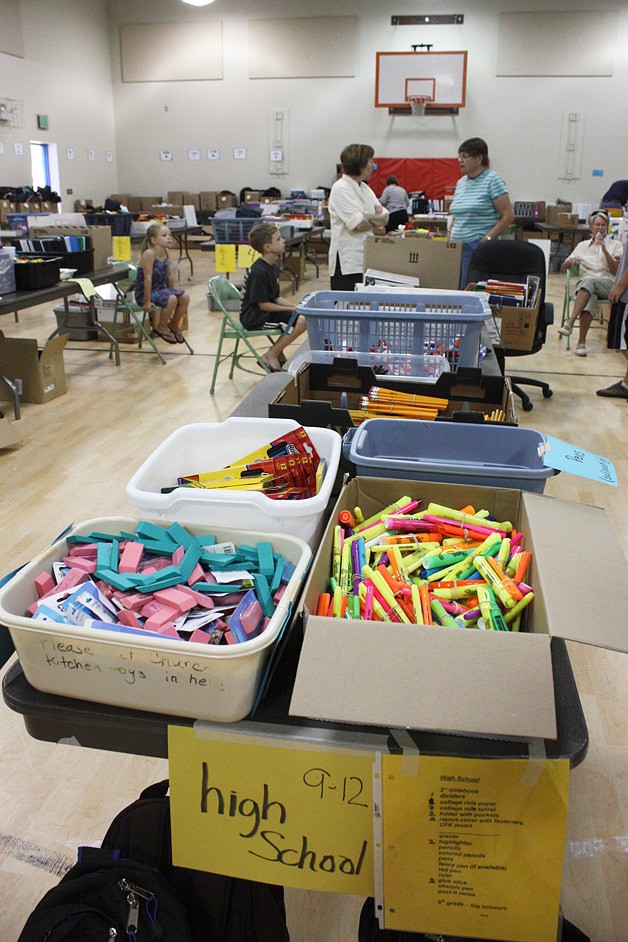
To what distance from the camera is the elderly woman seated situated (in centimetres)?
642

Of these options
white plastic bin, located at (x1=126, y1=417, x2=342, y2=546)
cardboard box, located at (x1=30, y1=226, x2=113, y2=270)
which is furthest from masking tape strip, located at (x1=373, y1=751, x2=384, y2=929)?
cardboard box, located at (x1=30, y1=226, x2=113, y2=270)

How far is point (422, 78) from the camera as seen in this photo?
13.8 m

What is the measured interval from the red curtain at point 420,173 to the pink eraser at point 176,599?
1440cm

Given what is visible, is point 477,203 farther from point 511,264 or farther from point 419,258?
point 419,258

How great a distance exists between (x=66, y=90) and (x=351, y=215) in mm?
11884

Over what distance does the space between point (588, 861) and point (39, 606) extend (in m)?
1.33

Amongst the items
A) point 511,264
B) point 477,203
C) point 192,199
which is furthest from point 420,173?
point 511,264

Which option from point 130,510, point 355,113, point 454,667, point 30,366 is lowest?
point 130,510

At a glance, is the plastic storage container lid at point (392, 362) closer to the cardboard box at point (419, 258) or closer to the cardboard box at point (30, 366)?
the cardboard box at point (419, 258)

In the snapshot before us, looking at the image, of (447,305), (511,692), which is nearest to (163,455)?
(511,692)

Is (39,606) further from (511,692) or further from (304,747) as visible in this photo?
(511,692)

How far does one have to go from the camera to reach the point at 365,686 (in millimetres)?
906

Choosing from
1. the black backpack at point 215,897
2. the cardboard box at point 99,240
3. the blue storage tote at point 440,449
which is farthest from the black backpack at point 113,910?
the cardboard box at point 99,240

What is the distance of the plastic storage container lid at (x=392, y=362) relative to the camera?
2.30 meters
